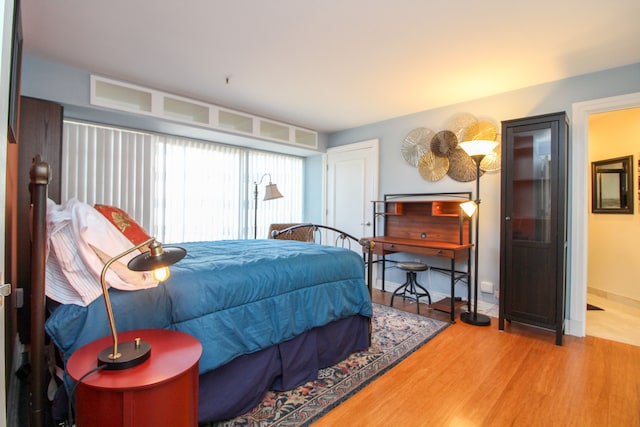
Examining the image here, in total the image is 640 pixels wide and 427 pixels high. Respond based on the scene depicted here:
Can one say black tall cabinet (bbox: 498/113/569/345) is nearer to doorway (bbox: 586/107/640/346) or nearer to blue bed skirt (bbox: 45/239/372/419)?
doorway (bbox: 586/107/640/346)

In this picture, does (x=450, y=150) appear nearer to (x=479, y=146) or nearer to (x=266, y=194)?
(x=479, y=146)

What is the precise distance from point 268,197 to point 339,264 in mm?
1877

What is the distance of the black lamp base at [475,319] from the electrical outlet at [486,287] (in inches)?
12.1

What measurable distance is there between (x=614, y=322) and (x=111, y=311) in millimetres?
4454

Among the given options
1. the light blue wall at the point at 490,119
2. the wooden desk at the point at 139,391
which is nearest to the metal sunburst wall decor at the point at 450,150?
the light blue wall at the point at 490,119

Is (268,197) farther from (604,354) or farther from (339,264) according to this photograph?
(604,354)

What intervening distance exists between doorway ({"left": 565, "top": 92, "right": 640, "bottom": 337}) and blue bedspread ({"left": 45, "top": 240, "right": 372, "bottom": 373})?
2073 millimetres

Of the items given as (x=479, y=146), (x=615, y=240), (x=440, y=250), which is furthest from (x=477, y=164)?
(x=615, y=240)

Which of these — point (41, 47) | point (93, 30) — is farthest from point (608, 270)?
point (41, 47)

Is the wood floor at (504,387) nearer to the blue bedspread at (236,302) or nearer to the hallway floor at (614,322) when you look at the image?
the hallway floor at (614,322)

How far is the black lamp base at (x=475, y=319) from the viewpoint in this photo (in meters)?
3.25

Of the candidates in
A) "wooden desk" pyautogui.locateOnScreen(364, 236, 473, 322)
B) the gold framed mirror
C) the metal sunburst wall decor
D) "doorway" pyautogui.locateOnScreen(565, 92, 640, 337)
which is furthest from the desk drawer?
the gold framed mirror

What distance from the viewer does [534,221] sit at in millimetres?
3029

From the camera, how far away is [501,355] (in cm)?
259
